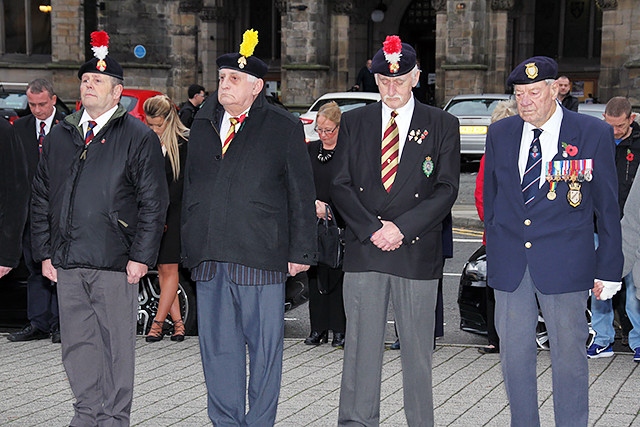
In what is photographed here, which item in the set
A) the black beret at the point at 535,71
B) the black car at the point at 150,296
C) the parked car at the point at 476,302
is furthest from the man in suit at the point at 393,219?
the black car at the point at 150,296

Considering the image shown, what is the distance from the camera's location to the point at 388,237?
5.91 meters

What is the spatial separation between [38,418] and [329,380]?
6.63 feet

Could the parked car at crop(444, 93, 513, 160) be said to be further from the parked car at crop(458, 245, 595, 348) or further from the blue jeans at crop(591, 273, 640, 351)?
the blue jeans at crop(591, 273, 640, 351)

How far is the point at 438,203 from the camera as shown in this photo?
5973mm

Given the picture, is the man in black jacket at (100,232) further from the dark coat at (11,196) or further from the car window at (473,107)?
the car window at (473,107)

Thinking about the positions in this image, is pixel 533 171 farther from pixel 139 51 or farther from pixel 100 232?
pixel 139 51

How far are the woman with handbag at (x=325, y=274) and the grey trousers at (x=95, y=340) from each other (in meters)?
2.31

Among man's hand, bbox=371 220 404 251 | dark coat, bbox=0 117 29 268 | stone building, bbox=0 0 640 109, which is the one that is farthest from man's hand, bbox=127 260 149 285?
stone building, bbox=0 0 640 109

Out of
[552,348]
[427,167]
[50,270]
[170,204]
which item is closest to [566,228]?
[552,348]

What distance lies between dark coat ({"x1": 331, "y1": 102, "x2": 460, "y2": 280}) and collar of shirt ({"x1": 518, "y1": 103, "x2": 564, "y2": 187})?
363 millimetres

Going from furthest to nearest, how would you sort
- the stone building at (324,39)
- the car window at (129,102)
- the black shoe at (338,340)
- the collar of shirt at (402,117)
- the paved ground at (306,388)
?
the stone building at (324,39) → the car window at (129,102) → the black shoe at (338,340) → the paved ground at (306,388) → the collar of shirt at (402,117)

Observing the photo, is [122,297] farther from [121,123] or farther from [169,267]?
[169,267]

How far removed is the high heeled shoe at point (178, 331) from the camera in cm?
920

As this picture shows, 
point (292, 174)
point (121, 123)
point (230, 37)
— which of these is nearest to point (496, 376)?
point (292, 174)
